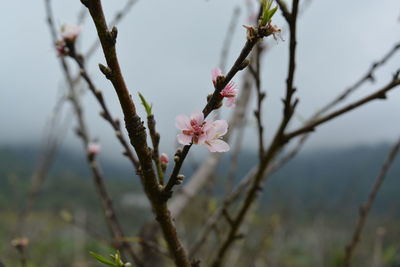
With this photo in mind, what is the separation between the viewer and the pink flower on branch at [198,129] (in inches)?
25.3

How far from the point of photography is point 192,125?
0.66 meters

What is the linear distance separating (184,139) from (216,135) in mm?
106

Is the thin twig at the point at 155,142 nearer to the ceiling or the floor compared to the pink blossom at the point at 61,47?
nearer to the floor

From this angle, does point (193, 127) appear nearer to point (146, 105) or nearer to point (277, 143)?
point (146, 105)

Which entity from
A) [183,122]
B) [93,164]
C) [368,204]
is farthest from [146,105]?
[368,204]

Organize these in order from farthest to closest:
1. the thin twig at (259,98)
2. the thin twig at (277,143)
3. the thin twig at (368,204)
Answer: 1. the thin twig at (368,204)
2. the thin twig at (259,98)
3. the thin twig at (277,143)

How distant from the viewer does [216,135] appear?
2.35 ft

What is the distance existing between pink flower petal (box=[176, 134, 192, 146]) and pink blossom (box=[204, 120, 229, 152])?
52 mm

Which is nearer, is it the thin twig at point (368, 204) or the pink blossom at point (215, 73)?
the pink blossom at point (215, 73)

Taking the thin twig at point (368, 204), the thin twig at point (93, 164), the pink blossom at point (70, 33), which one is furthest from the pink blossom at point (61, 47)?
the thin twig at point (368, 204)

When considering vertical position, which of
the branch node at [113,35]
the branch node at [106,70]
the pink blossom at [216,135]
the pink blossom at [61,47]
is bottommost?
the pink blossom at [216,135]

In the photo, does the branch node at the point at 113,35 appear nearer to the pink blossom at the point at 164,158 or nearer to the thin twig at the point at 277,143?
the pink blossom at the point at 164,158

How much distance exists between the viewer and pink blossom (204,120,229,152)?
68cm

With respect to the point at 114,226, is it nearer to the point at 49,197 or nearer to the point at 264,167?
the point at 264,167
